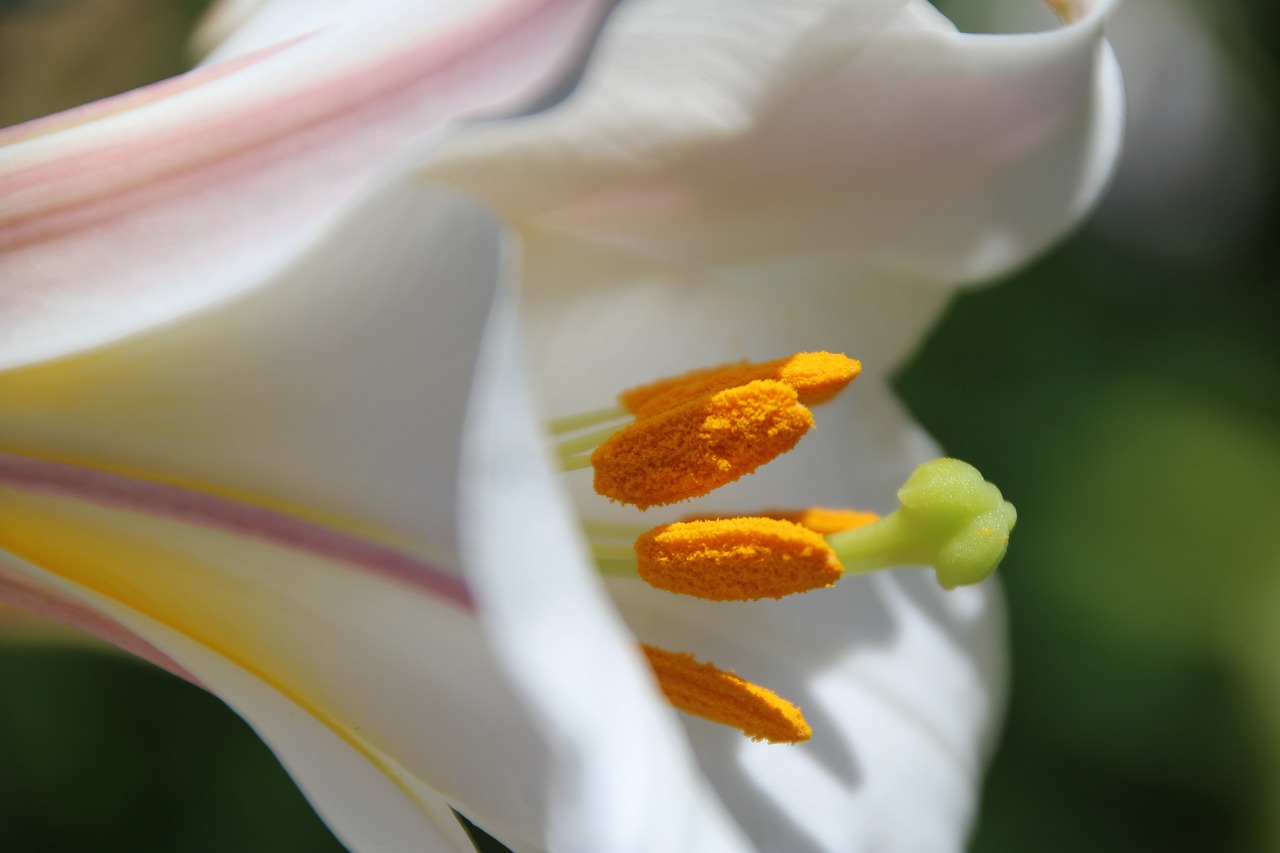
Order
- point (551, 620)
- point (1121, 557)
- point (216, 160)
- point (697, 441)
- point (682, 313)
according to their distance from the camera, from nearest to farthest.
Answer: point (551, 620) → point (216, 160) → point (697, 441) → point (682, 313) → point (1121, 557)

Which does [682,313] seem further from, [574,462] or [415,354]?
[415,354]

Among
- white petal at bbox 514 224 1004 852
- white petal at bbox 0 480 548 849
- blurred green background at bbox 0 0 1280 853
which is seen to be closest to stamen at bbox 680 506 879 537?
white petal at bbox 514 224 1004 852

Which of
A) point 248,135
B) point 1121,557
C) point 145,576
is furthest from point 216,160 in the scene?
point 1121,557

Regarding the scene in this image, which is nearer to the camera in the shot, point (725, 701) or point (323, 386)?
point (323, 386)

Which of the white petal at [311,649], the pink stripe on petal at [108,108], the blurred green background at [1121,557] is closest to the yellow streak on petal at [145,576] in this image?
the white petal at [311,649]

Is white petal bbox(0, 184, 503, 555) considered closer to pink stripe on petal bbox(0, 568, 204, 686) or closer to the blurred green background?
pink stripe on petal bbox(0, 568, 204, 686)

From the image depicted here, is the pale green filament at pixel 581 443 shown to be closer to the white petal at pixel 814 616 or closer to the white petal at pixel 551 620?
the white petal at pixel 814 616
